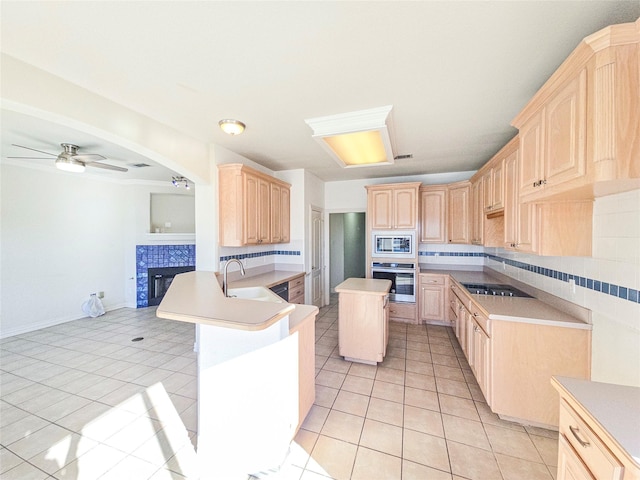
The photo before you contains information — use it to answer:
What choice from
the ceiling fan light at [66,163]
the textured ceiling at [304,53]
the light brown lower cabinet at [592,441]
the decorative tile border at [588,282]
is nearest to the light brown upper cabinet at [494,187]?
the textured ceiling at [304,53]

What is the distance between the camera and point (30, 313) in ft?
13.0

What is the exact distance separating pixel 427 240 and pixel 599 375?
2.87m

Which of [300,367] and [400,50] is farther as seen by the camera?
[300,367]

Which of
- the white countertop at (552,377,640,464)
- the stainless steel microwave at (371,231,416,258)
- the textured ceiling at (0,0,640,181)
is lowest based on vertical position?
the white countertop at (552,377,640,464)

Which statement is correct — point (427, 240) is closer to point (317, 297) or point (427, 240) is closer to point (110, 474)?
point (317, 297)

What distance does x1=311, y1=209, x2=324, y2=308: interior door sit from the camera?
4797 millimetres

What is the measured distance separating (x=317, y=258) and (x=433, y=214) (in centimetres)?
229

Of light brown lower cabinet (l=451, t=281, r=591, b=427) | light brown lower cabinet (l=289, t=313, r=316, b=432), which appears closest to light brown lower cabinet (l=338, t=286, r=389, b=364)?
light brown lower cabinet (l=289, t=313, r=316, b=432)

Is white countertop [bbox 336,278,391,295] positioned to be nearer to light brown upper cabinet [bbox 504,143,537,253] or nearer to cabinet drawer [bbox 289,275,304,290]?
cabinet drawer [bbox 289,275,304,290]

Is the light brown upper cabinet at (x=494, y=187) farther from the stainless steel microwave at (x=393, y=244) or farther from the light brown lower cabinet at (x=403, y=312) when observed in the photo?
the light brown lower cabinet at (x=403, y=312)

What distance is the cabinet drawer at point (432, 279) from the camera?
4090 millimetres

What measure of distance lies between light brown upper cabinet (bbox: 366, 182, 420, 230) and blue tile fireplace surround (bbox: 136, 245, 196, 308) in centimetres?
431

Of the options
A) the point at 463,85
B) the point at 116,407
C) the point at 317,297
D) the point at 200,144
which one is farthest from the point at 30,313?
the point at 463,85

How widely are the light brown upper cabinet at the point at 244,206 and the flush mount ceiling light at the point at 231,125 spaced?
64 centimetres
